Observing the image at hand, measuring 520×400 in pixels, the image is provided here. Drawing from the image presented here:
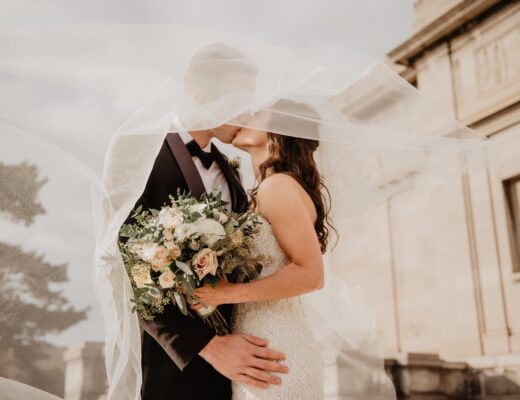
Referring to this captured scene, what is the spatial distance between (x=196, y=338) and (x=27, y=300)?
80 cm

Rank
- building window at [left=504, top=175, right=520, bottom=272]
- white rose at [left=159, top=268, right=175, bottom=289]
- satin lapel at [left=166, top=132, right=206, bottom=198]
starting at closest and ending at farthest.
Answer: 1. white rose at [left=159, top=268, right=175, bottom=289]
2. satin lapel at [left=166, top=132, right=206, bottom=198]
3. building window at [left=504, top=175, right=520, bottom=272]

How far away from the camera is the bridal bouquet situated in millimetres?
2387

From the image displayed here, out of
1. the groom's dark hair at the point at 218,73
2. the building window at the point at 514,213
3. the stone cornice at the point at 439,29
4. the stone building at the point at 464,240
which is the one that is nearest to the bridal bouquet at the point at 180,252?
the groom's dark hair at the point at 218,73

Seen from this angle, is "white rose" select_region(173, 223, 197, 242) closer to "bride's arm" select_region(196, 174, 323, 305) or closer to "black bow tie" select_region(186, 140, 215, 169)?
"bride's arm" select_region(196, 174, 323, 305)

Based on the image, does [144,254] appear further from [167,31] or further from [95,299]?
[167,31]

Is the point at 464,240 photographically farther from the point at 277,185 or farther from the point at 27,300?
the point at 27,300

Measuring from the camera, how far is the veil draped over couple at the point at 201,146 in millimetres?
2492

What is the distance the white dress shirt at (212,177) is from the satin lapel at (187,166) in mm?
188

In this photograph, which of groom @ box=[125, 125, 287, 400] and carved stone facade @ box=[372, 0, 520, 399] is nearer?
groom @ box=[125, 125, 287, 400]

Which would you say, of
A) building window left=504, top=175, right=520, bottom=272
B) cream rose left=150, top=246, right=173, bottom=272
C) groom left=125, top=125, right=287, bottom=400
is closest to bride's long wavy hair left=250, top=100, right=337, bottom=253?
groom left=125, top=125, right=287, bottom=400

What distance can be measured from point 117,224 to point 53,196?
1.24ft

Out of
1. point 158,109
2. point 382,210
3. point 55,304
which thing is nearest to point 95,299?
point 55,304

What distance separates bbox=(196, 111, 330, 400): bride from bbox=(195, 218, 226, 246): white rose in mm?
271

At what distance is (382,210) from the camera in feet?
44.0
